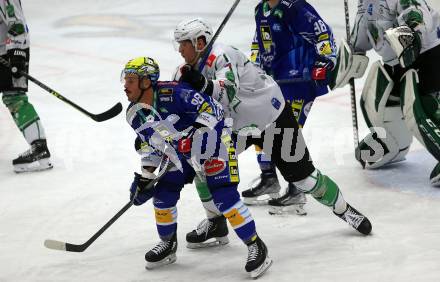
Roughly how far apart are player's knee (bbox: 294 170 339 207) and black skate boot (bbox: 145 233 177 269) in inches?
27.1

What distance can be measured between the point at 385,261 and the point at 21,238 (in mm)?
1912

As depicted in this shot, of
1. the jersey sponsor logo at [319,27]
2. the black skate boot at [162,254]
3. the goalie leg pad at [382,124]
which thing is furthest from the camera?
the goalie leg pad at [382,124]

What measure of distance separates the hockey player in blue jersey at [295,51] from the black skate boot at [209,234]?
1.77ft

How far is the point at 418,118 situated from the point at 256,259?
5.40 ft

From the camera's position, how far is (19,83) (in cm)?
583

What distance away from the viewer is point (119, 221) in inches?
191

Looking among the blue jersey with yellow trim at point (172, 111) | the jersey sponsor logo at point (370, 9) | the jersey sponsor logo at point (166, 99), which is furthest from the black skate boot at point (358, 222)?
the jersey sponsor logo at point (370, 9)

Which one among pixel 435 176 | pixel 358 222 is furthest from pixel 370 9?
pixel 358 222

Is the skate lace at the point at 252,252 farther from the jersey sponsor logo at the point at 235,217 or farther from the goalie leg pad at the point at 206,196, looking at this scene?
the goalie leg pad at the point at 206,196

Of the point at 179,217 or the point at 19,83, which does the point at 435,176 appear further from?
the point at 19,83

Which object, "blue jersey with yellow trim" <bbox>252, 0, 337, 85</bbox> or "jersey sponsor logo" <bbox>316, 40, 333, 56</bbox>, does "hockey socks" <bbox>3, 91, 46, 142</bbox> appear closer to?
"blue jersey with yellow trim" <bbox>252, 0, 337, 85</bbox>

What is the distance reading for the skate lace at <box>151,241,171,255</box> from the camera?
4113 millimetres

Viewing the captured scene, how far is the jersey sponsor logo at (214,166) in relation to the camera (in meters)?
3.85

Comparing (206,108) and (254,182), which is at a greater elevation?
(206,108)
